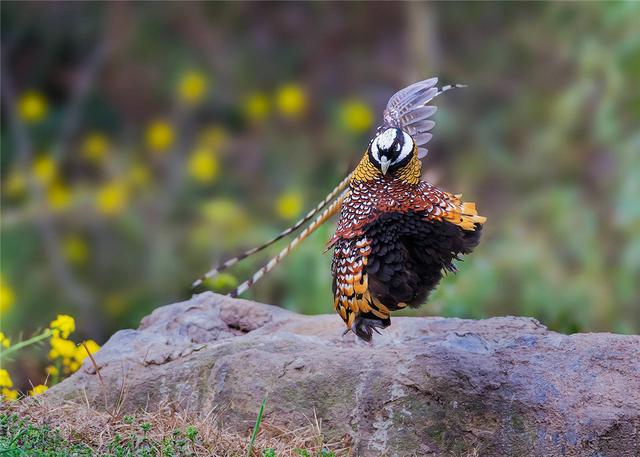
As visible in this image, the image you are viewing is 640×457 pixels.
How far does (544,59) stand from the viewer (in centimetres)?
695

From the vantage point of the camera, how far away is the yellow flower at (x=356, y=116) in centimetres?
690

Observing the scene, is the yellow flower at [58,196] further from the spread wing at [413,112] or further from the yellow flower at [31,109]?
the spread wing at [413,112]

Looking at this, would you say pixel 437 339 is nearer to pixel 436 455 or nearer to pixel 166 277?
pixel 436 455

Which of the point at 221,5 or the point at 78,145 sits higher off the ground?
the point at 221,5

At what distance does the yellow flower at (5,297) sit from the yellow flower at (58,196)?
2.32ft

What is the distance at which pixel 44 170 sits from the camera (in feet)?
22.6

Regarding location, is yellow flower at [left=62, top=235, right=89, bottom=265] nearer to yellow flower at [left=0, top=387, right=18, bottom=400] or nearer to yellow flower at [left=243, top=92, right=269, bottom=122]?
yellow flower at [left=243, top=92, right=269, bottom=122]

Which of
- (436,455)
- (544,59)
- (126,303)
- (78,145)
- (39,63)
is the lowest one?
(436,455)

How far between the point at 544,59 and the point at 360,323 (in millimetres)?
4130

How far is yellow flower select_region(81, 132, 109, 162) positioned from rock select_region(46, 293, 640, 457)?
340cm

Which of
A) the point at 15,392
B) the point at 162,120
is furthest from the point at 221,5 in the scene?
the point at 15,392

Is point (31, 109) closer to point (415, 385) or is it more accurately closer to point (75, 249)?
point (75, 249)

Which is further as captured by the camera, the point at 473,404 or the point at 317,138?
the point at 317,138

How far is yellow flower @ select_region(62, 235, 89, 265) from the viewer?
673 centimetres
